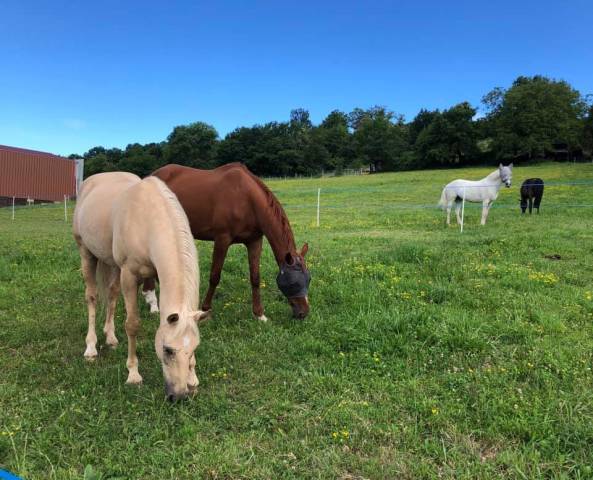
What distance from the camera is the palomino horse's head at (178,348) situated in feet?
8.96

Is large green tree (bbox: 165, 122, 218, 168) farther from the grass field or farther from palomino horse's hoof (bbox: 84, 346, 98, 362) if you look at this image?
palomino horse's hoof (bbox: 84, 346, 98, 362)

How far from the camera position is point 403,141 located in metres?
77.4

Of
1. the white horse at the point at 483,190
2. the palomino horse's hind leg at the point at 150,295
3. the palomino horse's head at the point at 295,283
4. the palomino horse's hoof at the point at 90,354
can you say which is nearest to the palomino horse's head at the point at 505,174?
the white horse at the point at 483,190

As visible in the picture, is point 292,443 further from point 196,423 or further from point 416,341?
point 416,341

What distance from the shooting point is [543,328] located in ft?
13.6

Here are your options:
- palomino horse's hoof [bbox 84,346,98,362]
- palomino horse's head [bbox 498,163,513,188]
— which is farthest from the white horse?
palomino horse's hoof [bbox 84,346,98,362]

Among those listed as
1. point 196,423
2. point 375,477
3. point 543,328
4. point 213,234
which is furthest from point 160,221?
point 543,328

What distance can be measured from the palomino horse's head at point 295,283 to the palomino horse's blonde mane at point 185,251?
1.55 meters

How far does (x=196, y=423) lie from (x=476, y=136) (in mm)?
68721

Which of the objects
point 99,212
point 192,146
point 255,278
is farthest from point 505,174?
point 192,146

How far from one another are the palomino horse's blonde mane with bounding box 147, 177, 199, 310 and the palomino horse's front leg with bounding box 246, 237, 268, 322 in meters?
1.78

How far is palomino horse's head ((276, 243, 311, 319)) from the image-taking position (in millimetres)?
4594

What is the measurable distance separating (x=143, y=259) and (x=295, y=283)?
1.75 meters

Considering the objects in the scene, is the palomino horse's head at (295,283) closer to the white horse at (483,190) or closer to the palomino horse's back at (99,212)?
the palomino horse's back at (99,212)
